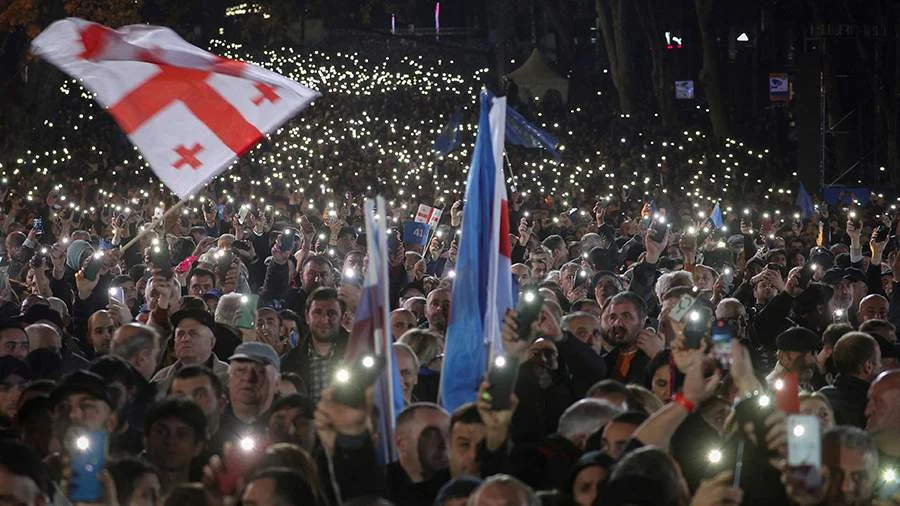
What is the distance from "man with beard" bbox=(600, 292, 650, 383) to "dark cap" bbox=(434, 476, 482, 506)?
3.78 m

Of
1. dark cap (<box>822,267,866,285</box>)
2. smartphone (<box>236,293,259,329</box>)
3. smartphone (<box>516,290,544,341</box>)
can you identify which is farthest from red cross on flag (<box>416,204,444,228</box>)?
smartphone (<box>516,290,544,341</box>)

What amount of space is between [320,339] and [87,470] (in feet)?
14.7

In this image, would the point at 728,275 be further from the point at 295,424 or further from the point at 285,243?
the point at 295,424

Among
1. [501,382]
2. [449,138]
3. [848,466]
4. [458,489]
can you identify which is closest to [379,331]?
[501,382]

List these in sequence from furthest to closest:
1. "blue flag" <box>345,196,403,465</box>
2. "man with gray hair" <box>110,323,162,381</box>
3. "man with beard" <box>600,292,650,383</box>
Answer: "man with beard" <box>600,292,650,383</box>
"man with gray hair" <box>110,323,162,381</box>
"blue flag" <box>345,196,403,465</box>

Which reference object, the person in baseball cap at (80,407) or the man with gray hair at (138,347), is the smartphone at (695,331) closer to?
the person in baseball cap at (80,407)

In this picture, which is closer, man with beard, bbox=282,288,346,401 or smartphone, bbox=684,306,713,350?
smartphone, bbox=684,306,713,350

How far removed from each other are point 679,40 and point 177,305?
135ft

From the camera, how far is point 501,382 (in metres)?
6.12

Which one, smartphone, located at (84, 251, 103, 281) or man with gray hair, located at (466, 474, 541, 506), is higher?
man with gray hair, located at (466, 474, 541, 506)

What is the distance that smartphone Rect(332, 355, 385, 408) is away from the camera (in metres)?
6.16

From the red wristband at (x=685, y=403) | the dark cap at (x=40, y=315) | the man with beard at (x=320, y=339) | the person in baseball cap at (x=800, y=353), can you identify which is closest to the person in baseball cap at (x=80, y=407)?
the red wristband at (x=685, y=403)

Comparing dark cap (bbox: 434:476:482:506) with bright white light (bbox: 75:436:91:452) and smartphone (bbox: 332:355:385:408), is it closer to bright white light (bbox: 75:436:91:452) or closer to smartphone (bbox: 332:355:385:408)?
smartphone (bbox: 332:355:385:408)

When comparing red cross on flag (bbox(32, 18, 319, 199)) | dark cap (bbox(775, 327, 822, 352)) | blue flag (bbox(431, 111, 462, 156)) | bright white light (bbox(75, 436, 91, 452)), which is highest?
red cross on flag (bbox(32, 18, 319, 199))
